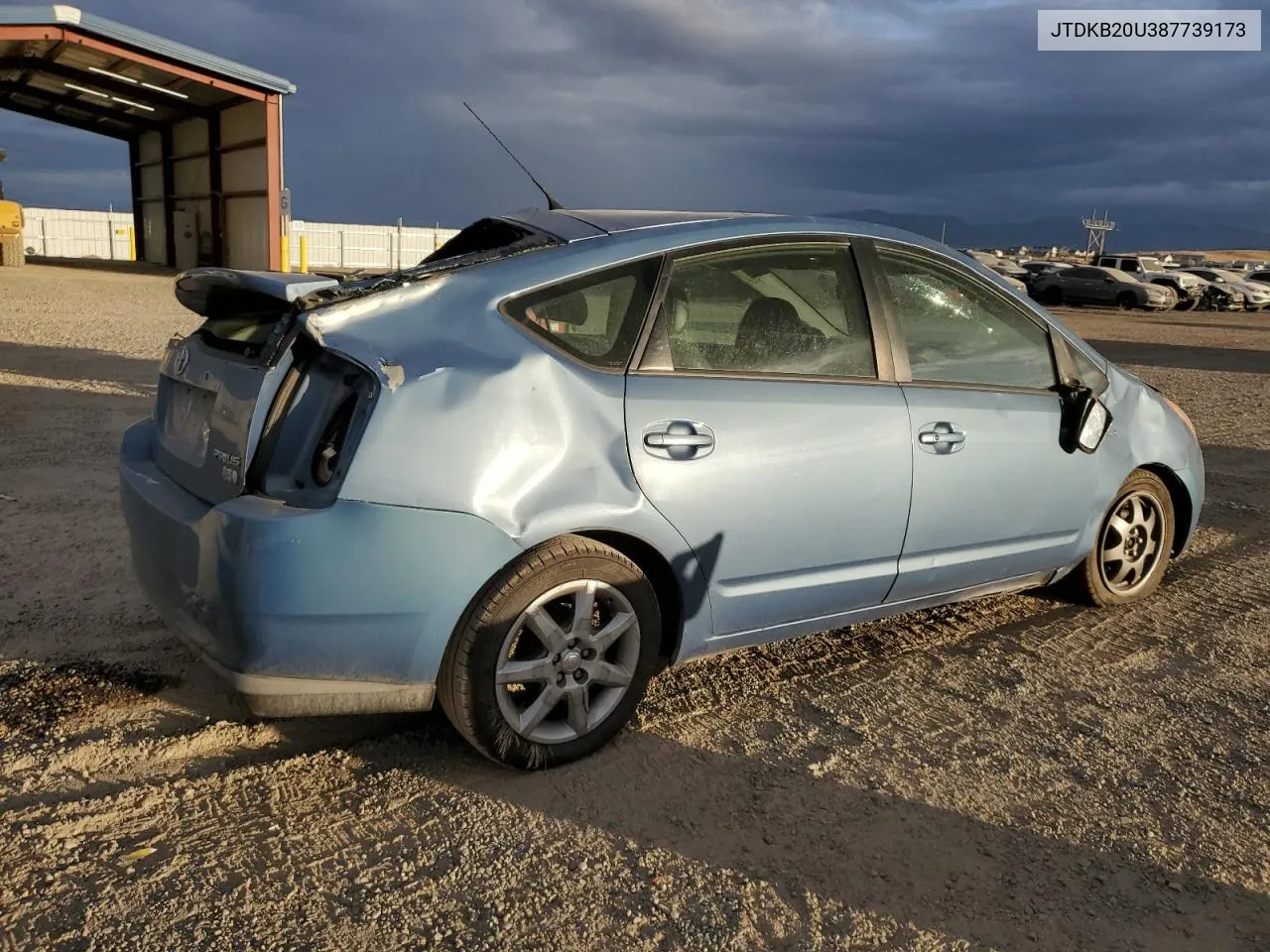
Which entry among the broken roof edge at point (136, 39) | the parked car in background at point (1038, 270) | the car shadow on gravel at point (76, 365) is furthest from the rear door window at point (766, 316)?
the parked car in background at point (1038, 270)

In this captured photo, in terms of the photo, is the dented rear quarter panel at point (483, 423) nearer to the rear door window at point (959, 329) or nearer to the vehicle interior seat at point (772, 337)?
the vehicle interior seat at point (772, 337)

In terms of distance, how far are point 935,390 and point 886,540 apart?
58 centimetres

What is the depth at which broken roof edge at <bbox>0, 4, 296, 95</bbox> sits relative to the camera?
20.1 metres

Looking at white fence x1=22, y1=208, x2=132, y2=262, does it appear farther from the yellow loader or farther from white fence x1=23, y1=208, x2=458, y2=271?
the yellow loader


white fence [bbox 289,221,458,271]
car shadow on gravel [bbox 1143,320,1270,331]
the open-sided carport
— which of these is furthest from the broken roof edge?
car shadow on gravel [bbox 1143,320,1270,331]

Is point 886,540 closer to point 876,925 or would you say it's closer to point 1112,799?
point 1112,799

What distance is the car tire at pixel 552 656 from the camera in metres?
2.66

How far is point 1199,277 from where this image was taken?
3559 cm

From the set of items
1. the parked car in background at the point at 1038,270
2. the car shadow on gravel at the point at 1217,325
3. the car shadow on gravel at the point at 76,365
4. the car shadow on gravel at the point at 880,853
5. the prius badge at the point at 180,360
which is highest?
the parked car in background at the point at 1038,270

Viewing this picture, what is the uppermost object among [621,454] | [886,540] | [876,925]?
[621,454]

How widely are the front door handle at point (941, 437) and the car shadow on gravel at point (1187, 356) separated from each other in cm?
1261

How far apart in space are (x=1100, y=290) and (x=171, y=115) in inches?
1203

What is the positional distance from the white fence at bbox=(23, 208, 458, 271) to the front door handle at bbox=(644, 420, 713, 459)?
4161 cm

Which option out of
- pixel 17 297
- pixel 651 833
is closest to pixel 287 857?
pixel 651 833
